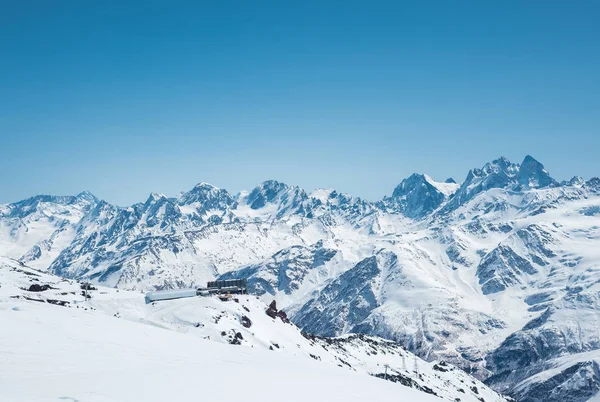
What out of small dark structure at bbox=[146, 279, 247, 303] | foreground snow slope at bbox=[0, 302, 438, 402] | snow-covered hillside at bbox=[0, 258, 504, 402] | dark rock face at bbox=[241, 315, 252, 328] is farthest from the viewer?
small dark structure at bbox=[146, 279, 247, 303]

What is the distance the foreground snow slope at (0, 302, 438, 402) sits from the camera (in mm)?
20969

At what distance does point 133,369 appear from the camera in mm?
26031

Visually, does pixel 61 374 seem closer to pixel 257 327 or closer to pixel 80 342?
pixel 80 342

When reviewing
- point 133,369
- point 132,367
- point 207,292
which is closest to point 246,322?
point 207,292

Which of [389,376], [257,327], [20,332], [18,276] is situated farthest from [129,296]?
[20,332]

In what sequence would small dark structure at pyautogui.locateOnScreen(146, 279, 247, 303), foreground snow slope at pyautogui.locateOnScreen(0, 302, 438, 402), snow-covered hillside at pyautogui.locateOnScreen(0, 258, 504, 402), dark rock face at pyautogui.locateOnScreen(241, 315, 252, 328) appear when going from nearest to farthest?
foreground snow slope at pyautogui.locateOnScreen(0, 302, 438, 402)
snow-covered hillside at pyautogui.locateOnScreen(0, 258, 504, 402)
dark rock face at pyautogui.locateOnScreen(241, 315, 252, 328)
small dark structure at pyautogui.locateOnScreen(146, 279, 247, 303)

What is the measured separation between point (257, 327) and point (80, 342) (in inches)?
2743

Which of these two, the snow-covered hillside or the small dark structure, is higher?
the small dark structure

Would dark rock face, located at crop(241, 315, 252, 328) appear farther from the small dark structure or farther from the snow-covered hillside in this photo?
the snow-covered hillside

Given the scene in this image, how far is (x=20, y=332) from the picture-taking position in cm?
3011

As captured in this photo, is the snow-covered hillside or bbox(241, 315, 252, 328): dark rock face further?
bbox(241, 315, 252, 328): dark rock face

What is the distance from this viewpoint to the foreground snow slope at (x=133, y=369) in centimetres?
2097

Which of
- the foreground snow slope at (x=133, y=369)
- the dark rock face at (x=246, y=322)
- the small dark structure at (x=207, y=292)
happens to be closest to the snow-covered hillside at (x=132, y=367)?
the foreground snow slope at (x=133, y=369)

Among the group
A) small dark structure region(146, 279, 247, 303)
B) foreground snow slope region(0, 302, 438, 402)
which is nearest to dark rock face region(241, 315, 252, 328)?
small dark structure region(146, 279, 247, 303)
